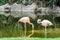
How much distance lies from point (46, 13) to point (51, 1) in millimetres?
912

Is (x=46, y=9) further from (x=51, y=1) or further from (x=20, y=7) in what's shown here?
(x=20, y=7)

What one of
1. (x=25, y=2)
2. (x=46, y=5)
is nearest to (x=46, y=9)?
(x=46, y=5)

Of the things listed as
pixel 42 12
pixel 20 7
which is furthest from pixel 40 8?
pixel 20 7

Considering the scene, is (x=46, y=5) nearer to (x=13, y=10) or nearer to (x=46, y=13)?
(x=46, y=13)

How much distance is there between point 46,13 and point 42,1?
3.96 ft

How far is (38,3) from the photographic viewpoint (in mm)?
13602

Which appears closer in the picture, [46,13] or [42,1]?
[46,13]

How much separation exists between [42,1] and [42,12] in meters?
0.97

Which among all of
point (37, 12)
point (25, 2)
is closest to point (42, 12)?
point (37, 12)

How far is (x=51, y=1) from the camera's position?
13133 millimetres

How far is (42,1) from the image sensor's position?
1363 centimetres

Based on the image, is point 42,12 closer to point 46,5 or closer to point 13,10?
point 46,5

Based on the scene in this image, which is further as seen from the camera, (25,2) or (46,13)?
(25,2)

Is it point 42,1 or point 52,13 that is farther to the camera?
point 42,1
